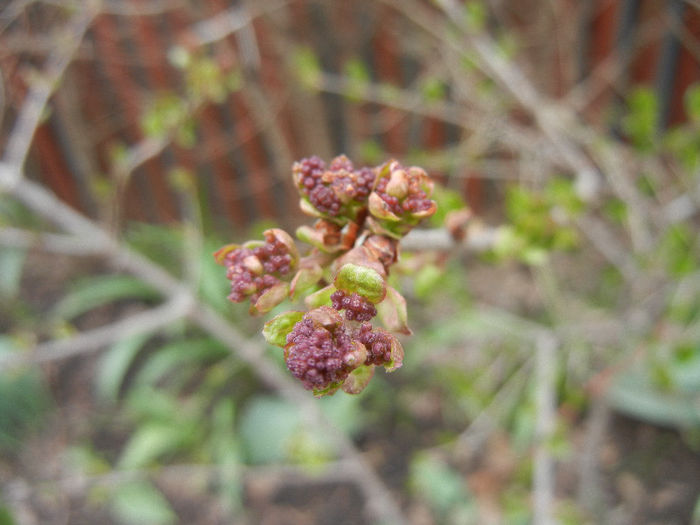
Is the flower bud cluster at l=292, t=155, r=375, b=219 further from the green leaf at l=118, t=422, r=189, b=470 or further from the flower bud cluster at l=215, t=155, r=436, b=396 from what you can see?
the green leaf at l=118, t=422, r=189, b=470

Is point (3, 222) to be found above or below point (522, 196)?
above

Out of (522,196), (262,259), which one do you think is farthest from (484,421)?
(262,259)

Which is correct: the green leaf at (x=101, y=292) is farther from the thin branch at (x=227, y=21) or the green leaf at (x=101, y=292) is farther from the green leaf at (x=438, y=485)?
the green leaf at (x=438, y=485)

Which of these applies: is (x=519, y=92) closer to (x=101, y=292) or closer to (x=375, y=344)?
(x=375, y=344)

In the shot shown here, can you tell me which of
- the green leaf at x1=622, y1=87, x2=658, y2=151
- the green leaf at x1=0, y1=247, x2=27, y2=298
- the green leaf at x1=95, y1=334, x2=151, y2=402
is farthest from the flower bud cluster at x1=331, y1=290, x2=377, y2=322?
the green leaf at x1=0, y1=247, x2=27, y2=298

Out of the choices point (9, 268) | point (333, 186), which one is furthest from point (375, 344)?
point (9, 268)

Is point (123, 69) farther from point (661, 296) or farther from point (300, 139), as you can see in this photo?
point (661, 296)
